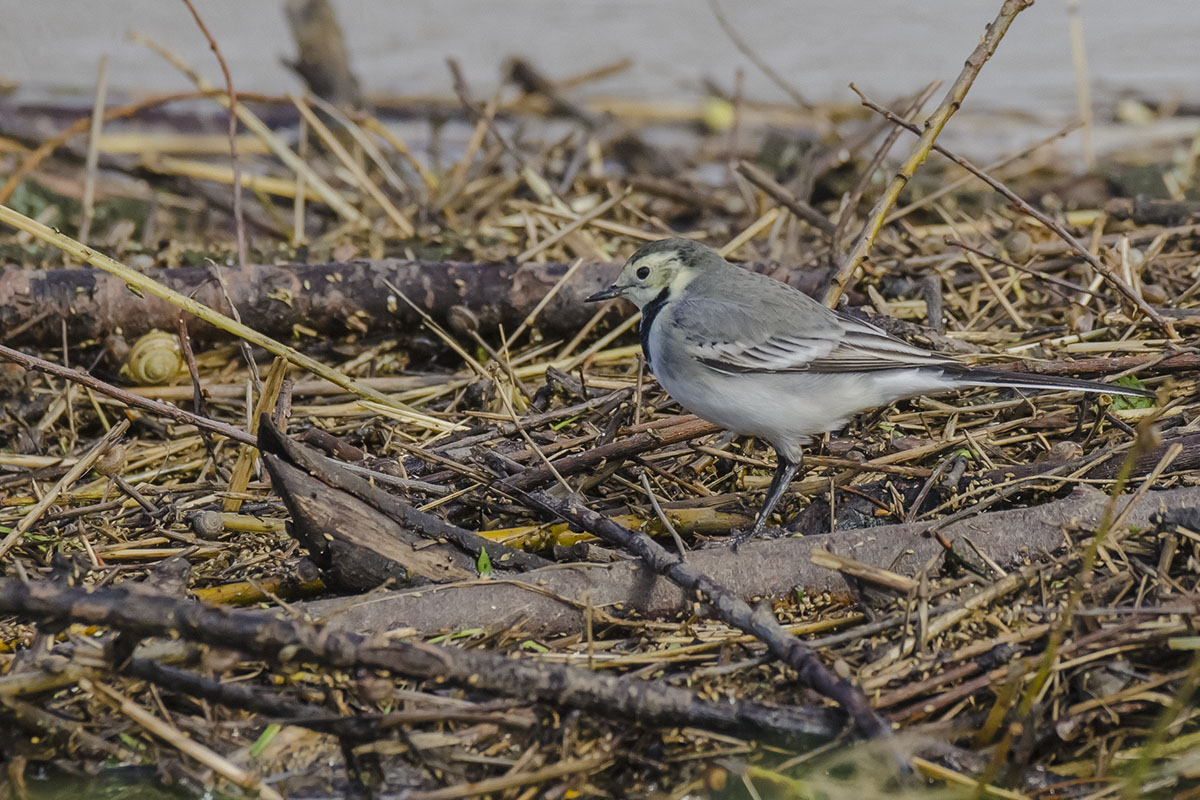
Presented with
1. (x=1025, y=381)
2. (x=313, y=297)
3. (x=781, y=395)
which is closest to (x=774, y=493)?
(x=781, y=395)

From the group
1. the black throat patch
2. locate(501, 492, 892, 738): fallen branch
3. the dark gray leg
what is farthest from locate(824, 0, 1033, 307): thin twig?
locate(501, 492, 892, 738): fallen branch

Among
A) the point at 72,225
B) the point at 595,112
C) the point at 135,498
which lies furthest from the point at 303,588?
the point at 595,112

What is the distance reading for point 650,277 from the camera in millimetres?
4895

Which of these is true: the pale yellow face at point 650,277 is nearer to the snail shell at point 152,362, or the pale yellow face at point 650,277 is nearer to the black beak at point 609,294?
the black beak at point 609,294

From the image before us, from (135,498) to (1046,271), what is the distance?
4.45 metres

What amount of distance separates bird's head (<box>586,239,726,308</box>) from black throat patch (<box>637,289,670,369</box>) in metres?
0.02

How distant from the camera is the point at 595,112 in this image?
9727 millimetres

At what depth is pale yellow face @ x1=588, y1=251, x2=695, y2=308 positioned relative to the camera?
4852mm

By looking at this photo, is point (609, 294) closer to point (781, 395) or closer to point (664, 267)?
point (664, 267)

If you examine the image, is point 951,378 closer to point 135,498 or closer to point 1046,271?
point 1046,271

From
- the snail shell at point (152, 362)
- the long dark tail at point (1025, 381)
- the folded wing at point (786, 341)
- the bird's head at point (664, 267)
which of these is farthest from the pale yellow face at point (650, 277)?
the snail shell at point (152, 362)

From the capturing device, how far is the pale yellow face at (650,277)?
4.85m

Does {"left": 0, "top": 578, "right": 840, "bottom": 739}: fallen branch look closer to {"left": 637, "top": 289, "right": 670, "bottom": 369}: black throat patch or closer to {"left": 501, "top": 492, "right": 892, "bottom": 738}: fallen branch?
{"left": 501, "top": 492, "right": 892, "bottom": 738}: fallen branch

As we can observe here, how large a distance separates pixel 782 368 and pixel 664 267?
81 cm
